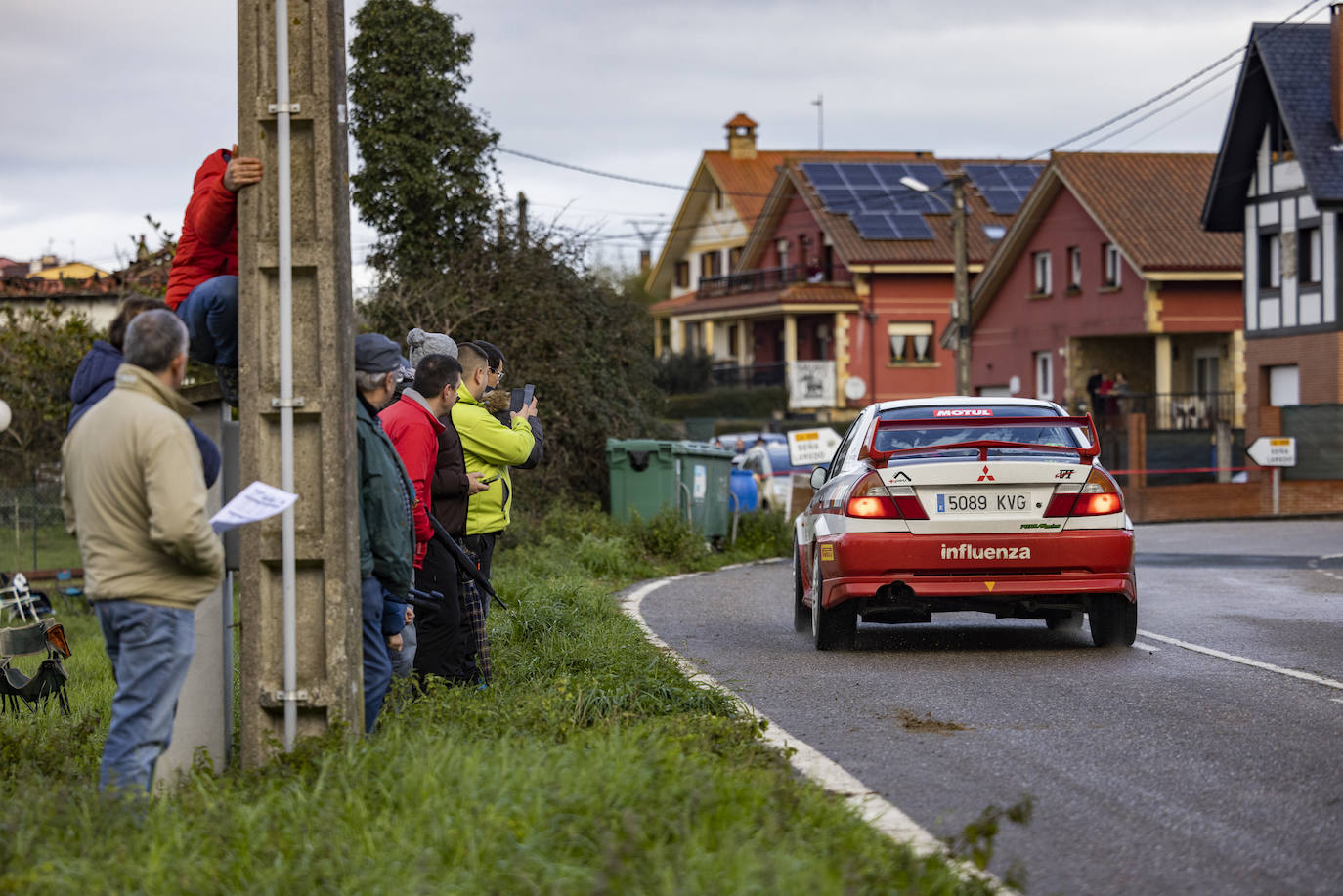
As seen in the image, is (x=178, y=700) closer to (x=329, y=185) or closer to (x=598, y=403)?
(x=329, y=185)

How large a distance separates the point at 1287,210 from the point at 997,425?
98.8ft

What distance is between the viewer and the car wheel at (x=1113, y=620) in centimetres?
1076

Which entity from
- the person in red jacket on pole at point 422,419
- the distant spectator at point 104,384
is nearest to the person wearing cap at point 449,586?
the person in red jacket on pole at point 422,419

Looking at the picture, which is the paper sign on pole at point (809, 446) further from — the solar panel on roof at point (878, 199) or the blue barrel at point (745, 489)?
the solar panel on roof at point (878, 199)

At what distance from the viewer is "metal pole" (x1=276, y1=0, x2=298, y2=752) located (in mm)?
5945

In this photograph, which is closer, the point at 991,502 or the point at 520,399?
the point at 520,399

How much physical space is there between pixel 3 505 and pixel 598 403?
10.5m

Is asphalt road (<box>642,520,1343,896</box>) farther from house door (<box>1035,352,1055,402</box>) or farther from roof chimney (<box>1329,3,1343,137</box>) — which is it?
house door (<box>1035,352,1055,402</box>)

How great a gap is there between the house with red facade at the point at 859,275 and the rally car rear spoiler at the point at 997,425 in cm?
4310

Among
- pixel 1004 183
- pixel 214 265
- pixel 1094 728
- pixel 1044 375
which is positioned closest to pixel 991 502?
pixel 1094 728

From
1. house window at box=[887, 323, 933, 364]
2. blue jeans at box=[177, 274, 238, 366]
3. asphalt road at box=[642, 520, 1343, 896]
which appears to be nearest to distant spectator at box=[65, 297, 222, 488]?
blue jeans at box=[177, 274, 238, 366]

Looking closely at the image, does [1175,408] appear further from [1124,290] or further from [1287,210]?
[1287,210]

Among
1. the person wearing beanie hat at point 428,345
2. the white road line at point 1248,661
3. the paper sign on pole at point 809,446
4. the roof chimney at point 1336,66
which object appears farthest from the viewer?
the roof chimney at point 1336,66

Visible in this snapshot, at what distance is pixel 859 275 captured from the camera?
59031 millimetres
